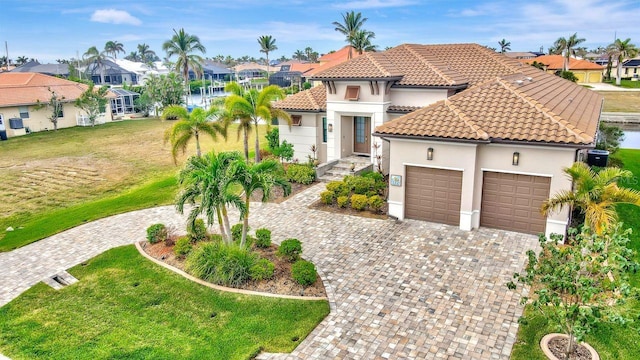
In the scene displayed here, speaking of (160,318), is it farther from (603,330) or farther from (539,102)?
(539,102)

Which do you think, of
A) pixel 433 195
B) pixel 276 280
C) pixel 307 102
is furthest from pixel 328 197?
pixel 307 102

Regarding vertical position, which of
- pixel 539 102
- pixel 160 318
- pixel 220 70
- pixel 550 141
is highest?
pixel 220 70

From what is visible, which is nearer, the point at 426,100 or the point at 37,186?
the point at 426,100

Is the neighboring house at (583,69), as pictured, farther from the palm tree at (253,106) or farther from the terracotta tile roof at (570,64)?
the palm tree at (253,106)

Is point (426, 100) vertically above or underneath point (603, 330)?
above

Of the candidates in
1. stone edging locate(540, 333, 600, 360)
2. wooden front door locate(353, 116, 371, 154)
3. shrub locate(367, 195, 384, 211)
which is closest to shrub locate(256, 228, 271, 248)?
shrub locate(367, 195, 384, 211)

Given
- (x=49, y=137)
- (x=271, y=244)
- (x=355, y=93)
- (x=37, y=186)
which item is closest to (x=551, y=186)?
(x=271, y=244)
